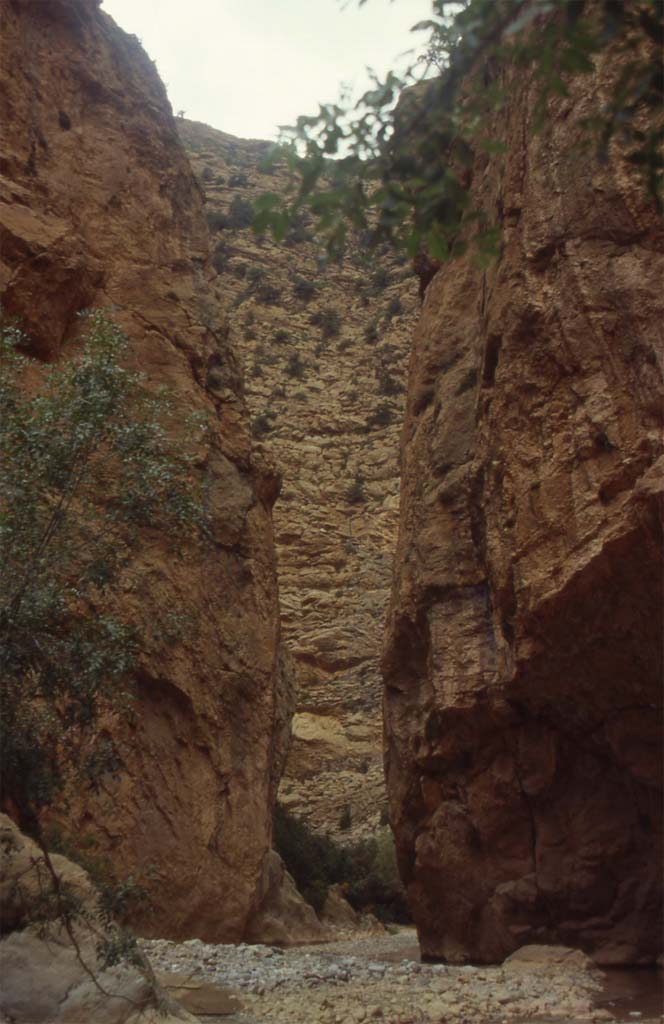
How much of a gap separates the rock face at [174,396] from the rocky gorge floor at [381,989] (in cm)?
140

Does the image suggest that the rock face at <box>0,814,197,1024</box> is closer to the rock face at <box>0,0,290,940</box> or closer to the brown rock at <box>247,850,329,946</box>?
the rock face at <box>0,0,290,940</box>

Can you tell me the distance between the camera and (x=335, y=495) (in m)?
37.3

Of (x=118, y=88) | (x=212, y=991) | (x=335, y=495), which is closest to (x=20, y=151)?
(x=118, y=88)

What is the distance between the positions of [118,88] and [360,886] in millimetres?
19657

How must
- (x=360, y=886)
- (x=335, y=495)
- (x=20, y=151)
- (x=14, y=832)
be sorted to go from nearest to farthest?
1. (x=14, y=832)
2. (x=20, y=151)
3. (x=360, y=886)
4. (x=335, y=495)

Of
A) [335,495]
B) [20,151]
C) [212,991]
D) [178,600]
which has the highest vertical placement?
[335,495]

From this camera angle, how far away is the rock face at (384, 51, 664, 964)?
9273 mm

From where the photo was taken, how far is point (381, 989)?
9.31 meters

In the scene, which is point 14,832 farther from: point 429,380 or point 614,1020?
point 429,380

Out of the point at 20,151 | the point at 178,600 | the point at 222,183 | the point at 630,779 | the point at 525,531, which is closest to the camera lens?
the point at 525,531

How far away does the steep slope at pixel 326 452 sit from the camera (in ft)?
101

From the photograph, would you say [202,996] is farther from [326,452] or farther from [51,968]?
[326,452]

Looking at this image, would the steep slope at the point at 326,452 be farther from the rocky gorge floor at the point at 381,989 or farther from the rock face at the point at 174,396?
the rocky gorge floor at the point at 381,989

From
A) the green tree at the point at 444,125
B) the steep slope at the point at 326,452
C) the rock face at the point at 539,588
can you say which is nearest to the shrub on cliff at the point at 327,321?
the steep slope at the point at 326,452
